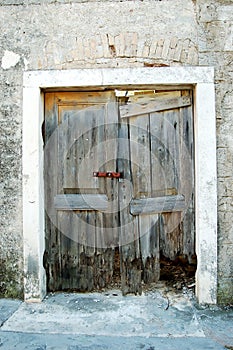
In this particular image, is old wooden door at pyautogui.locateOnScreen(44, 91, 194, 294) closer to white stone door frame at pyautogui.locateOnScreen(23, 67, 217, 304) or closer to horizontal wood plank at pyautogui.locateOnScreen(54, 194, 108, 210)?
horizontal wood plank at pyautogui.locateOnScreen(54, 194, 108, 210)

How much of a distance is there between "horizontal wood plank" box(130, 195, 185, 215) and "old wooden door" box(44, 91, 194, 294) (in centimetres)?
1

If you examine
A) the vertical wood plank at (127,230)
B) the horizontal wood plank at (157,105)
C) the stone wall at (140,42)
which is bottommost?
the vertical wood plank at (127,230)

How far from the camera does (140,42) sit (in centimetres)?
329

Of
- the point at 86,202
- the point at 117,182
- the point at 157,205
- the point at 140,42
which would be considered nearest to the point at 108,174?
the point at 117,182

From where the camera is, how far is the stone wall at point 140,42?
10.8ft

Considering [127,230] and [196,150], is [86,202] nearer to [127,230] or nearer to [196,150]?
[127,230]

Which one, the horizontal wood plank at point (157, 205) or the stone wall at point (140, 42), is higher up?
the stone wall at point (140, 42)

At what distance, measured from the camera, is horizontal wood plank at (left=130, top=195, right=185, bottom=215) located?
350cm

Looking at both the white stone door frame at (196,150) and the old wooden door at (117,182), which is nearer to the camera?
the white stone door frame at (196,150)

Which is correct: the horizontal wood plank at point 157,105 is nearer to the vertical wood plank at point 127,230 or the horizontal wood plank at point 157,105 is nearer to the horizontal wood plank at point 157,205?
the vertical wood plank at point 127,230

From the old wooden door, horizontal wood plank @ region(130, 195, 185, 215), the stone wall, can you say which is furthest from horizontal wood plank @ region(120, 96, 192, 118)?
horizontal wood plank @ region(130, 195, 185, 215)

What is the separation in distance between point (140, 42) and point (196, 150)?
3.85 ft

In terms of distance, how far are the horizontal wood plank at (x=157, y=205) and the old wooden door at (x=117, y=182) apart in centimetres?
1

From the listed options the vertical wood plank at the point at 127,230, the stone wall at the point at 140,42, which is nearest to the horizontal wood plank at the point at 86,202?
the vertical wood plank at the point at 127,230
